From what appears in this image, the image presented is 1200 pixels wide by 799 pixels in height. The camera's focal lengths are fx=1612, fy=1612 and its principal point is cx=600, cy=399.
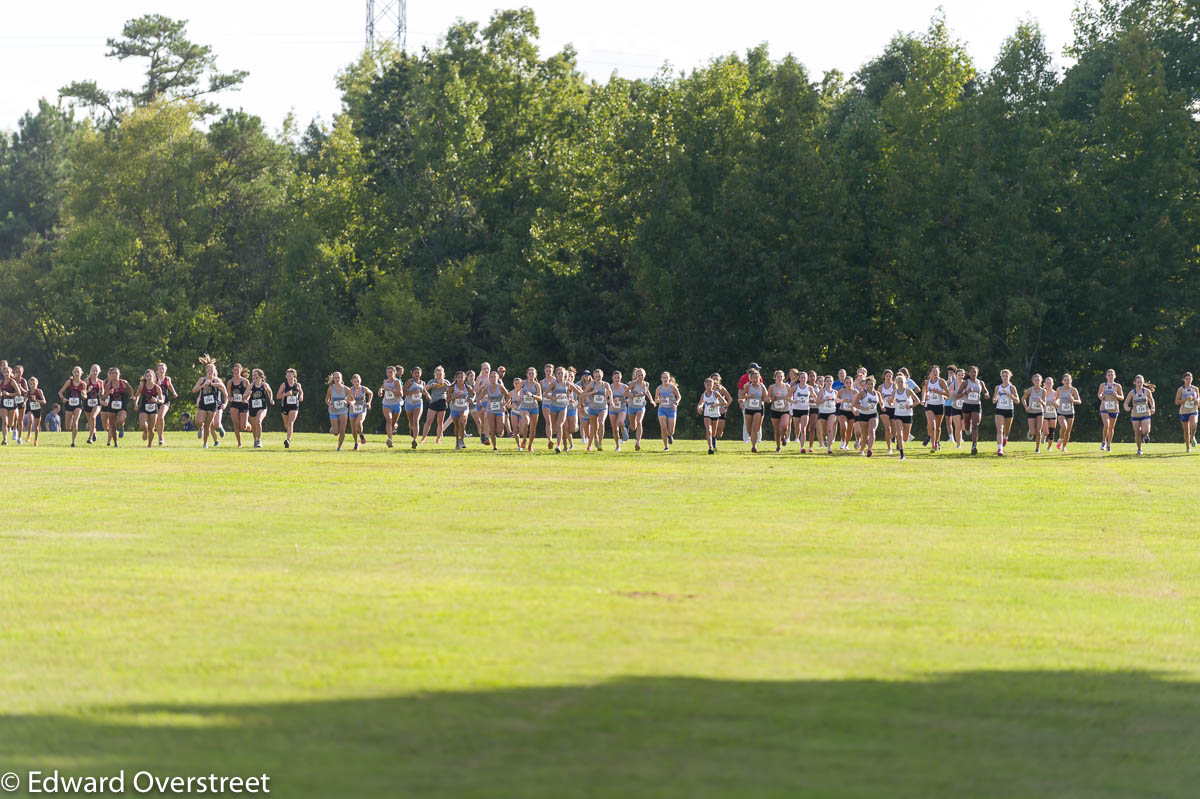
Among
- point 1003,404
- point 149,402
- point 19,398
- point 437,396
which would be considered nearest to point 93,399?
point 19,398

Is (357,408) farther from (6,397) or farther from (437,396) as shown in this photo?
(6,397)

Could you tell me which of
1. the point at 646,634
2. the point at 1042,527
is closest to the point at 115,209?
the point at 1042,527

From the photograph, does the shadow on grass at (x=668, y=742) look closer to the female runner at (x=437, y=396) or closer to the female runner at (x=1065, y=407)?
the female runner at (x=437, y=396)

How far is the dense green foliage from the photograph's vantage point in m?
60.1

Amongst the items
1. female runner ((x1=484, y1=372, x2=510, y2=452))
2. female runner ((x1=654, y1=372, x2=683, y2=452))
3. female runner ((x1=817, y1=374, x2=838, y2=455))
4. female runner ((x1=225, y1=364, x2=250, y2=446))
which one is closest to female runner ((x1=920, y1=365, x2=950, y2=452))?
female runner ((x1=817, y1=374, x2=838, y2=455))

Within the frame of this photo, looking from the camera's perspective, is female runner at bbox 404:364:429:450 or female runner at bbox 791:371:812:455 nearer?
female runner at bbox 791:371:812:455

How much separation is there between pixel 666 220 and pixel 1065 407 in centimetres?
2770

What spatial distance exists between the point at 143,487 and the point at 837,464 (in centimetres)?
1370

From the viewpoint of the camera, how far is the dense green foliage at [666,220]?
197 ft

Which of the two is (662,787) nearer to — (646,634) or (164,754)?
(164,754)

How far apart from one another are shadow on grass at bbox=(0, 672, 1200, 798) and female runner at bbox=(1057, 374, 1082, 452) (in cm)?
3206

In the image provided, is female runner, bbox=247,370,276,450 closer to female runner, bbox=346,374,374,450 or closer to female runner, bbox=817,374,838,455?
female runner, bbox=346,374,374,450

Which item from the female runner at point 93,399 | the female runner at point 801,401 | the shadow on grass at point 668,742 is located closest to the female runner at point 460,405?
the female runner at point 801,401

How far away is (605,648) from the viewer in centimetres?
924
